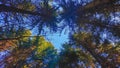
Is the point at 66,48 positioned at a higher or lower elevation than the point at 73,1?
lower

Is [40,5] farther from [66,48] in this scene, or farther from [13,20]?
[66,48]

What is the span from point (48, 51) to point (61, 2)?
460 cm

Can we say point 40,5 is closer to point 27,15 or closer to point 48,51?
point 27,15

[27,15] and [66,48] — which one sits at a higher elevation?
[27,15]

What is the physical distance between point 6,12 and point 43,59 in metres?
4.42

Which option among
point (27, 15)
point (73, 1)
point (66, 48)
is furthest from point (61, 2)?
point (66, 48)

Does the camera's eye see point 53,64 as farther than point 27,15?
Yes

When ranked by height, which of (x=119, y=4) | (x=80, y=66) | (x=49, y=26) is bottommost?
(x=80, y=66)

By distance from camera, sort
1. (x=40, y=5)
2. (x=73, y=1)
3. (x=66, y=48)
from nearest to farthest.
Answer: (x=73, y=1) < (x=40, y=5) < (x=66, y=48)

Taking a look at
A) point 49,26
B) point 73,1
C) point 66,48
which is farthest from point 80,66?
point 73,1

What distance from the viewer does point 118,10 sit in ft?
39.9

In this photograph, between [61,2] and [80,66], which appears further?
[80,66]

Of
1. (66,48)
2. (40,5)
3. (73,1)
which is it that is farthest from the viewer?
(66,48)

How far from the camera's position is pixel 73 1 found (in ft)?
38.3
